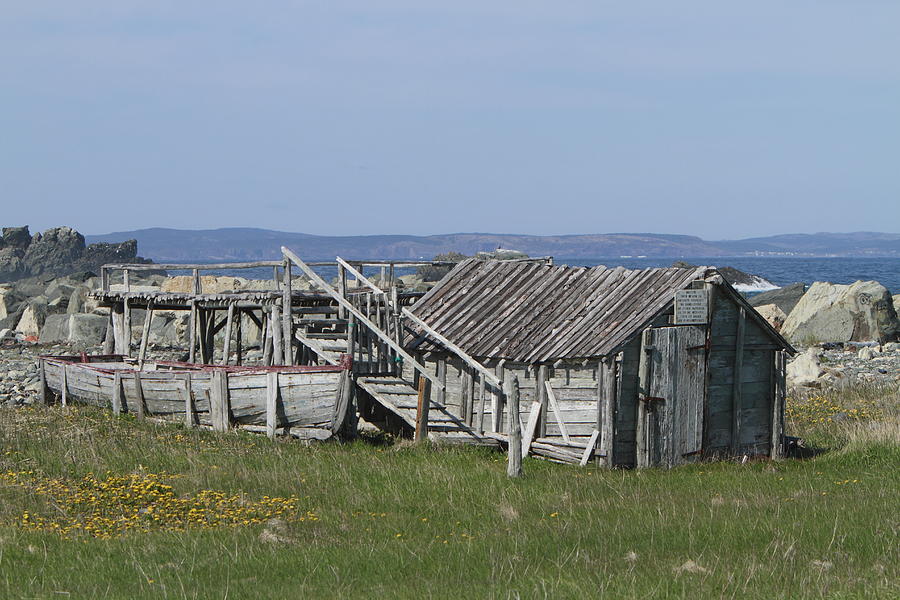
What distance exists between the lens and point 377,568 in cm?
1240

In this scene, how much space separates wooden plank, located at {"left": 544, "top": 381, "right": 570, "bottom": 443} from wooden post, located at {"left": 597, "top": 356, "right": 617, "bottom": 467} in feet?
2.74

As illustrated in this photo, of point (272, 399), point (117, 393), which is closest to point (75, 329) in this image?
point (117, 393)

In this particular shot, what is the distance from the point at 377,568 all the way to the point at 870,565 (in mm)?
5283

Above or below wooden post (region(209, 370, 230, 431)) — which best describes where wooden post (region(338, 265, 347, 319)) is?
above

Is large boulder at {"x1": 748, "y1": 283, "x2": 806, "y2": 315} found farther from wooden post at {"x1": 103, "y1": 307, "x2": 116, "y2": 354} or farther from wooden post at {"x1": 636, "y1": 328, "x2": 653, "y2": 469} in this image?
wooden post at {"x1": 636, "y1": 328, "x2": 653, "y2": 469}

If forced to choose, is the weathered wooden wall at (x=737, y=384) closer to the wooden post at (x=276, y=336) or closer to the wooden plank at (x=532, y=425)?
the wooden plank at (x=532, y=425)

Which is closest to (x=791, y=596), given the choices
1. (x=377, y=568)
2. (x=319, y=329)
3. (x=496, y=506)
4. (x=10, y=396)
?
(x=377, y=568)

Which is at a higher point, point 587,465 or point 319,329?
point 319,329

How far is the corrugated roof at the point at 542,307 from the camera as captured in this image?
2064cm

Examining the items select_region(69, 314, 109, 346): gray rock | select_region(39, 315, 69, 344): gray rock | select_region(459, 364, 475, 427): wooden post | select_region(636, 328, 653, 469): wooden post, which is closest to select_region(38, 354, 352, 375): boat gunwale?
select_region(459, 364, 475, 427): wooden post

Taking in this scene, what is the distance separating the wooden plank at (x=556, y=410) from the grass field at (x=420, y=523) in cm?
69

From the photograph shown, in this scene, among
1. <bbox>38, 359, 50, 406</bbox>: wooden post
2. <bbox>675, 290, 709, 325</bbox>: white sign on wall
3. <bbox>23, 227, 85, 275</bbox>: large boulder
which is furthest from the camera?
<bbox>23, 227, 85, 275</bbox>: large boulder

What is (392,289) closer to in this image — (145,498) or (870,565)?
(145,498)

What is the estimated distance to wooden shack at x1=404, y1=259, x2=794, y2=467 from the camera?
66.1 feet
